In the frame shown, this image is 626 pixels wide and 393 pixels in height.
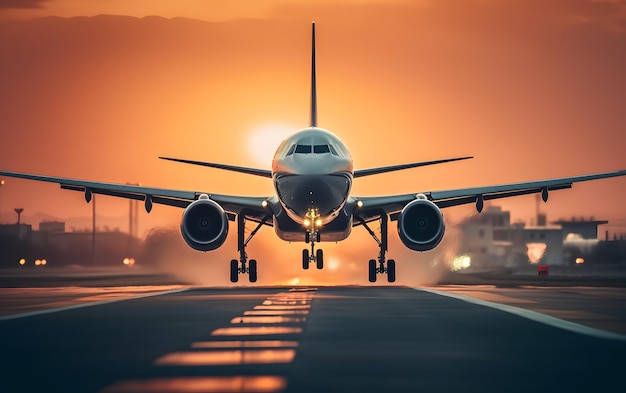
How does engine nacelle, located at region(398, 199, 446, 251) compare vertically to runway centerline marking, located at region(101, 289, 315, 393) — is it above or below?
above

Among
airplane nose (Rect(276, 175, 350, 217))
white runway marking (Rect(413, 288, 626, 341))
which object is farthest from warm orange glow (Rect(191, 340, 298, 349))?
airplane nose (Rect(276, 175, 350, 217))

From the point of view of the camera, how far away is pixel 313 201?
4281 centimetres

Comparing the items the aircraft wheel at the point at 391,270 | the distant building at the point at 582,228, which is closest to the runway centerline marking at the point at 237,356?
the aircraft wheel at the point at 391,270

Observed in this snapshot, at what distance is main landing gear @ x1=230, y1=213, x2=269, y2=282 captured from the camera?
166 feet

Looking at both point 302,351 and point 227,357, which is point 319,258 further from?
point 227,357

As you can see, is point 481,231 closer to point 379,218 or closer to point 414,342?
point 379,218

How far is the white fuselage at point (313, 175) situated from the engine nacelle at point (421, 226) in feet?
10.6

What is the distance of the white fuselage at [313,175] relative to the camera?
4244 cm

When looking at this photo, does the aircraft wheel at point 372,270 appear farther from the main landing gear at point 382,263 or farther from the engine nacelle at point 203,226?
the engine nacelle at point 203,226

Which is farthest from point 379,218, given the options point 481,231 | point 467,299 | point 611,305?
point 611,305

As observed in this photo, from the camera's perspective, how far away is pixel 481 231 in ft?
207

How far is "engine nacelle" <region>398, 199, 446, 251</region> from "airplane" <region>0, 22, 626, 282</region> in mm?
39

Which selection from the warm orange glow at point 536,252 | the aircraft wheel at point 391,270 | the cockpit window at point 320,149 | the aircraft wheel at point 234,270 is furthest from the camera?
the warm orange glow at point 536,252

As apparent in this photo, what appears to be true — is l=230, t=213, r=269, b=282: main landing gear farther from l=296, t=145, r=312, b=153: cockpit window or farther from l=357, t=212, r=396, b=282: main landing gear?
l=296, t=145, r=312, b=153: cockpit window
